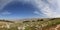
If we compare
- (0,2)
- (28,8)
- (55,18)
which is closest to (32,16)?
(28,8)

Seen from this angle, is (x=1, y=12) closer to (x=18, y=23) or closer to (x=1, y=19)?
(x=1, y=19)

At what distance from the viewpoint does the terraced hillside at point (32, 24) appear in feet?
4.71

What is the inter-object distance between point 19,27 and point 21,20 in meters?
0.07

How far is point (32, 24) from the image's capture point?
1.45 metres

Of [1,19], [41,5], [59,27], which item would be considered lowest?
[59,27]

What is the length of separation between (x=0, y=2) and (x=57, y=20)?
1.94 feet

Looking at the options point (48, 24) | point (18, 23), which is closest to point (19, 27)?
point (18, 23)

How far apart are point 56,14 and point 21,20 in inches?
13.8

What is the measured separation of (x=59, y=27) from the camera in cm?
145

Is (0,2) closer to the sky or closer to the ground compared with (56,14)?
closer to the sky

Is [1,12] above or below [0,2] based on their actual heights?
below

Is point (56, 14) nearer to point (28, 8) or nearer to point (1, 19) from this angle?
point (28, 8)

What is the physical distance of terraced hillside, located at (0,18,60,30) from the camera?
4.71ft

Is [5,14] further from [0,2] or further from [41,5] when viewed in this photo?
[41,5]
